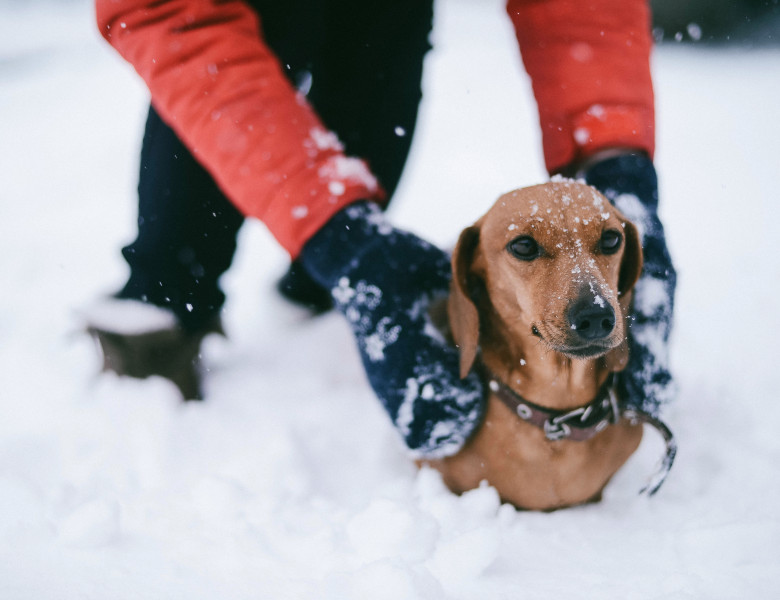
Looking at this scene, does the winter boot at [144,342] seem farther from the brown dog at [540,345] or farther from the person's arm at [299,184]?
the brown dog at [540,345]

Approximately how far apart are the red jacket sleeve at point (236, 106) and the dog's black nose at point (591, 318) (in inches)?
19.2

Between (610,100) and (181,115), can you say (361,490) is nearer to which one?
(181,115)

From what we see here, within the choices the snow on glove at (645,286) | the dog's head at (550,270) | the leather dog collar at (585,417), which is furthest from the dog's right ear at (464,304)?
the snow on glove at (645,286)

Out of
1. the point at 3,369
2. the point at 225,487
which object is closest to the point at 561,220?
the point at 225,487

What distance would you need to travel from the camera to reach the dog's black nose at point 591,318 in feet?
2.86

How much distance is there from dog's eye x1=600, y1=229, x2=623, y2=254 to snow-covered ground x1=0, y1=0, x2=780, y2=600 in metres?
0.54

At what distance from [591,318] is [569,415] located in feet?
0.87

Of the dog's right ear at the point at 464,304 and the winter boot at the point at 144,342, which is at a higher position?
the dog's right ear at the point at 464,304

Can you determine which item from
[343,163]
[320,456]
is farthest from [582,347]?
[320,456]

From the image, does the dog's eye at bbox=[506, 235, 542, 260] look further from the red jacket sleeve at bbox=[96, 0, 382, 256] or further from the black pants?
the black pants

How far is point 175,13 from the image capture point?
0.98 meters

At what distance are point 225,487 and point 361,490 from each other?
11.5 inches

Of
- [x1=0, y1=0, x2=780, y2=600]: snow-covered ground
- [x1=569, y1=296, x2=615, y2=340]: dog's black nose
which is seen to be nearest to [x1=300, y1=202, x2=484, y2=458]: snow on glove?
[x1=0, y1=0, x2=780, y2=600]: snow-covered ground

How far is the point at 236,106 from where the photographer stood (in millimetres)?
1013
